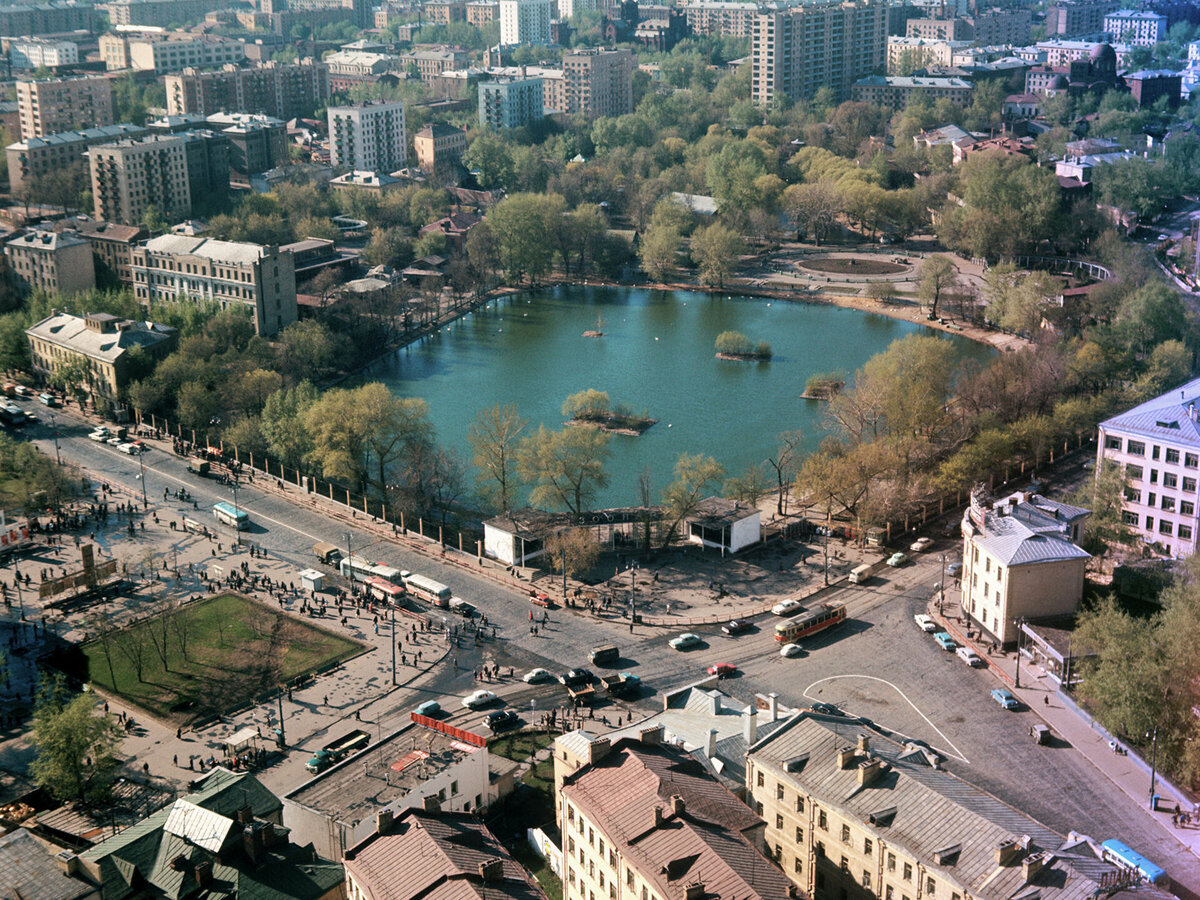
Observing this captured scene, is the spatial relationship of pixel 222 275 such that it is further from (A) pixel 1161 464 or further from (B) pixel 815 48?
(B) pixel 815 48

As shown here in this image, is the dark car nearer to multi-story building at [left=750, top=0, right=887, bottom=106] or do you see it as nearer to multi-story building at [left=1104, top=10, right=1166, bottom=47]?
multi-story building at [left=750, top=0, right=887, bottom=106]

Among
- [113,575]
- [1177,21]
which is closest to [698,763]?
[113,575]

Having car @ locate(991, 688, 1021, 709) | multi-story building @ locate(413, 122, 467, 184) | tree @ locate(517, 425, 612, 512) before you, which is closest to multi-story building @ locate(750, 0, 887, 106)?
multi-story building @ locate(413, 122, 467, 184)

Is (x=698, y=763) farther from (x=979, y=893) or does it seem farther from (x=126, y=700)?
(x=126, y=700)

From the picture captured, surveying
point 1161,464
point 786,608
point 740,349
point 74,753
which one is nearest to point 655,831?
point 74,753

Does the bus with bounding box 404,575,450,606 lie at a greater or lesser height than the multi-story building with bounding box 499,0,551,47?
lesser

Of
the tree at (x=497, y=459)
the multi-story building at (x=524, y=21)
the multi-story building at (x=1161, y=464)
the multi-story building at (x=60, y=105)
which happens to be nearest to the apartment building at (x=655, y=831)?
the tree at (x=497, y=459)
